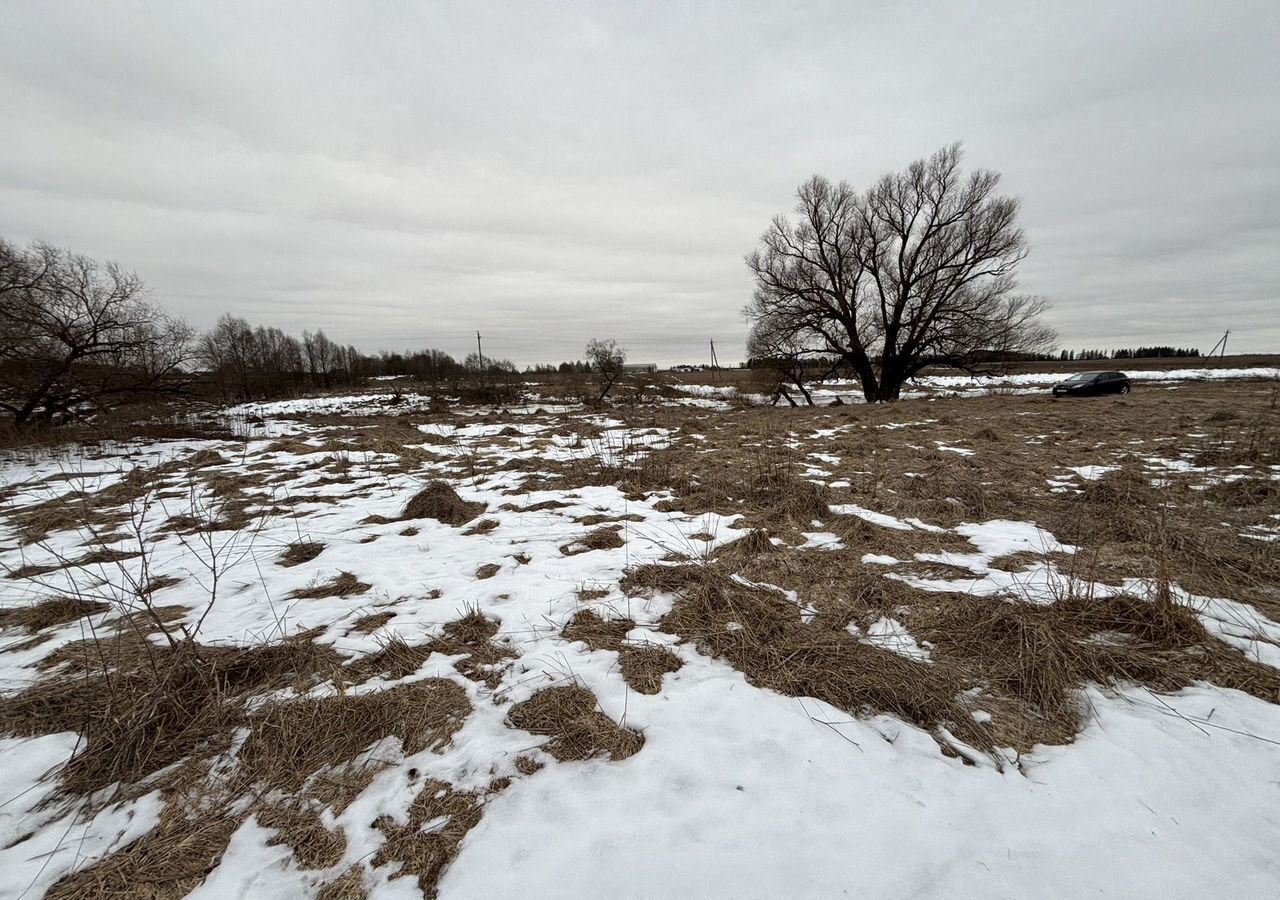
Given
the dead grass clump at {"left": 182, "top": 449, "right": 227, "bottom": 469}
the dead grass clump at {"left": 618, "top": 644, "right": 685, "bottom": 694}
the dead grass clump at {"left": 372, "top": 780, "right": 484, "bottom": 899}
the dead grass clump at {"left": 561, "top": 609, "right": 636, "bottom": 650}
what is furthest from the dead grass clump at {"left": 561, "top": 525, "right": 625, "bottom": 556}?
the dead grass clump at {"left": 182, "top": 449, "right": 227, "bottom": 469}

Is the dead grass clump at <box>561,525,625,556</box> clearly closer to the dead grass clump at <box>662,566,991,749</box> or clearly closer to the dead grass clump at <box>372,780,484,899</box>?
the dead grass clump at <box>662,566,991,749</box>

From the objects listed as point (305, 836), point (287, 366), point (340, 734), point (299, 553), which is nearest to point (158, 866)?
point (305, 836)

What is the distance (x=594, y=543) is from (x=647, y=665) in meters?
2.00

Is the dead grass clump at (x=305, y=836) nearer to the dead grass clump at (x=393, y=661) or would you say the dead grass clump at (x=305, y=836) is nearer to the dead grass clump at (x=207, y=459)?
the dead grass clump at (x=393, y=661)

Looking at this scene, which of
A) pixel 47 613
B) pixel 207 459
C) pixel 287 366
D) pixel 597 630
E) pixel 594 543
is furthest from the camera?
pixel 287 366

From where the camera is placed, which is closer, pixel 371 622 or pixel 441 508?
pixel 371 622

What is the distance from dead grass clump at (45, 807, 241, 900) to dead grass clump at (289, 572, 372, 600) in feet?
6.50

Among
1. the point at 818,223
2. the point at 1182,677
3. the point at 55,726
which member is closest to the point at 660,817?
the point at 1182,677

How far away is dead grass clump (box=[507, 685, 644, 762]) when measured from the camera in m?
2.04

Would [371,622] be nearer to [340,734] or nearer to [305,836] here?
[340,734]

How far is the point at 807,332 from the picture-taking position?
21.4 m

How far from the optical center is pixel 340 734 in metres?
2.13

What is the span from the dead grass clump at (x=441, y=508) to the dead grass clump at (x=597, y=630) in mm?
2880

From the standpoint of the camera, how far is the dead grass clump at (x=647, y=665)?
2.45 m
